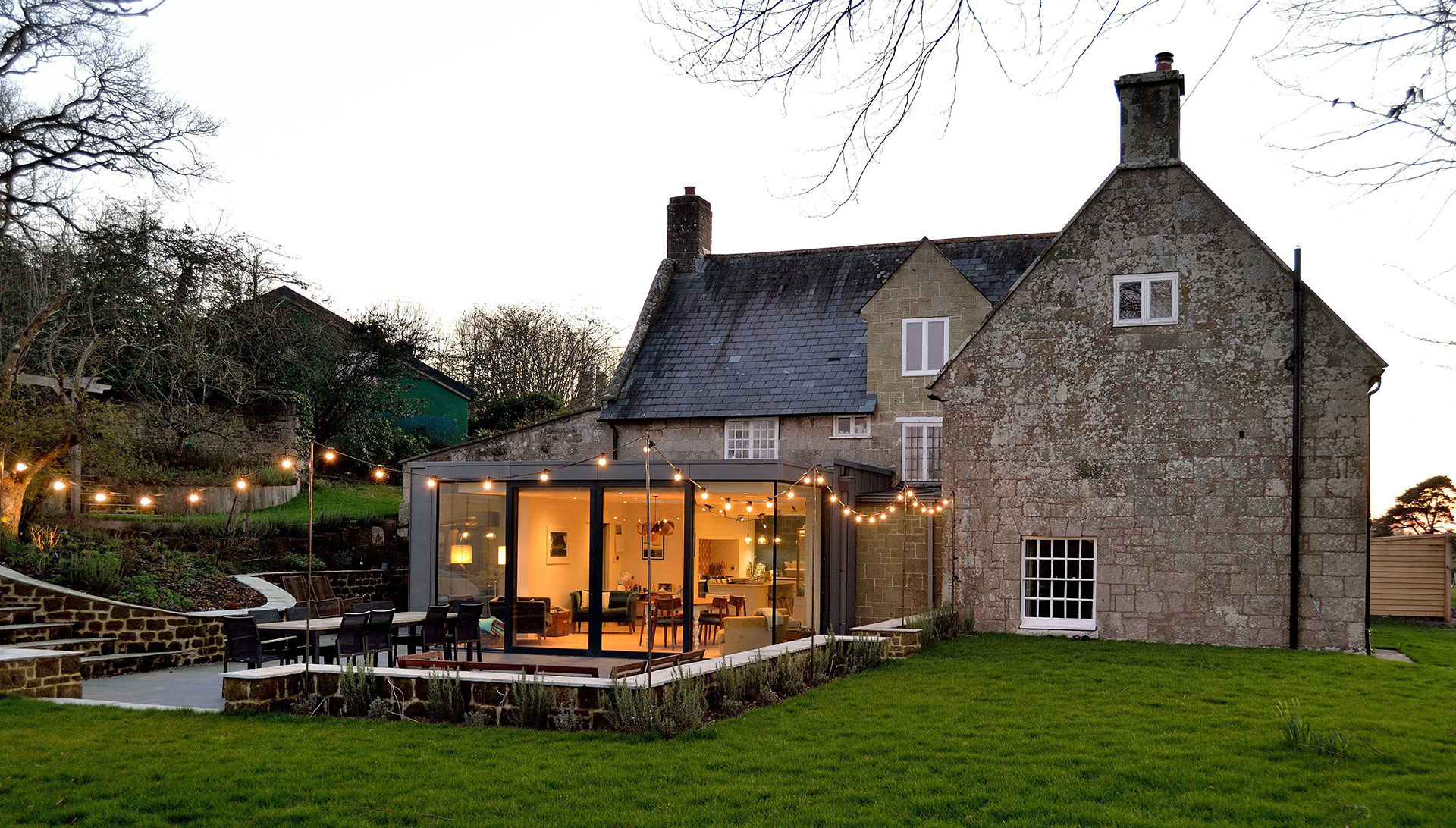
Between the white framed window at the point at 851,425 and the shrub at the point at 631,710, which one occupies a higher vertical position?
the white framed window at the point at 851,425

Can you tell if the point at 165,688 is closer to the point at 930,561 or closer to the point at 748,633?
the point at 748,633

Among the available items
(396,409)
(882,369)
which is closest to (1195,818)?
(882,369)

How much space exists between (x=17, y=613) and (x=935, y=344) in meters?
15.0

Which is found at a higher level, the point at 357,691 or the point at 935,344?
the point at 935,344

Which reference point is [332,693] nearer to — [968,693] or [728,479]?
[968,693]

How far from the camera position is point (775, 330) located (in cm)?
2338

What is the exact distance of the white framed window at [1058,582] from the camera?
53.6ft

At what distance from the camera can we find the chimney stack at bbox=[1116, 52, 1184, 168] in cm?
1598

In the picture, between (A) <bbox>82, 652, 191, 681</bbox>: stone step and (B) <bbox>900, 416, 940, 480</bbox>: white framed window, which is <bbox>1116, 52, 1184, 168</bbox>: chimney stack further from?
Result: (A) <bbox>82, 652, 191, 681</bbox>: stone step

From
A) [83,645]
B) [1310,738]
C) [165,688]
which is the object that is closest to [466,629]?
[165,688]

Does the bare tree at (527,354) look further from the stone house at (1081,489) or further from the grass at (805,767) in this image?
the grass at (805,767)

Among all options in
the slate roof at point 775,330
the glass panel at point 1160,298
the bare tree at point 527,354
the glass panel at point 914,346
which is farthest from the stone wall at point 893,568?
the bare tree at point 527,354

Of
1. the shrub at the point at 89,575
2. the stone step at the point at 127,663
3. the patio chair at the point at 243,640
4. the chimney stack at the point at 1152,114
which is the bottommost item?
the stone step at the point at 127,663

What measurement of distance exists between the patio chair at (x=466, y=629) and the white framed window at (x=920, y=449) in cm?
940
